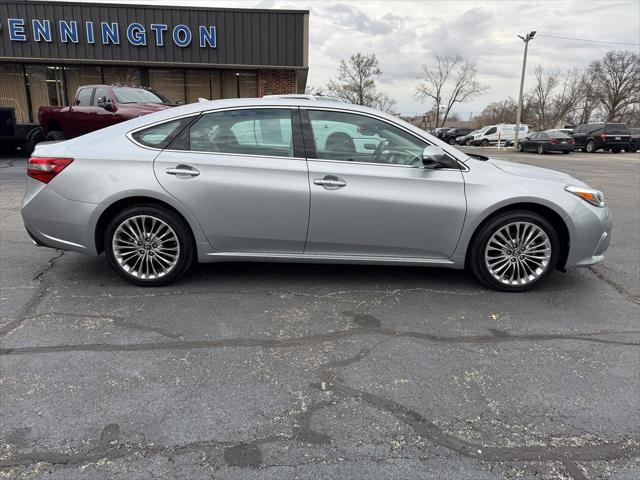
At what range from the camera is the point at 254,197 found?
3.97 metres

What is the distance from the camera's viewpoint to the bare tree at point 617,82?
221 ft

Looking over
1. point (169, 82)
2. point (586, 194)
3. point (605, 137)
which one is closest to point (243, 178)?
point (586, 194)

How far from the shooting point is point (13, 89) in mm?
19812

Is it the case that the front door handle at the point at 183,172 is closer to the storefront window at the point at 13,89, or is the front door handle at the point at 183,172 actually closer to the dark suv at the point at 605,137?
the storefront window at the point at 13,89

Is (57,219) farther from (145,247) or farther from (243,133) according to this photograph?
(243,133)

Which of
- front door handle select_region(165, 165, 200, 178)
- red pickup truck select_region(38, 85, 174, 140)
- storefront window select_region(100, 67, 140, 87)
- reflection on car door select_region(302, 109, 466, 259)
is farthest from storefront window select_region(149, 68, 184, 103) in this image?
reflection on car door select_region(302, 109, 466, 259)

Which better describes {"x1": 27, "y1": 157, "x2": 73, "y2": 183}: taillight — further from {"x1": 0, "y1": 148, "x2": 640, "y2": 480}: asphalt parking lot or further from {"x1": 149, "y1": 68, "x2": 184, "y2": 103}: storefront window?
{"x1": 149, "y1": 68, "x2": 184, "y2": 103}: storefront window

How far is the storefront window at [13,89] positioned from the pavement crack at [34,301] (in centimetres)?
1857

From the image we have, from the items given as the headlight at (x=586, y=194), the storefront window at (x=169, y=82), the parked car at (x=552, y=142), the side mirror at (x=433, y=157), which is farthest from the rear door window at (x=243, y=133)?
the parked car at (x=552, y=142)

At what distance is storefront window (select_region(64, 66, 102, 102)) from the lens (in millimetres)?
19484

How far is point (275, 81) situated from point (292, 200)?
15.9 m

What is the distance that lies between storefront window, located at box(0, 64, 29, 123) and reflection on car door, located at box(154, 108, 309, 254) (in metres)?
19.6

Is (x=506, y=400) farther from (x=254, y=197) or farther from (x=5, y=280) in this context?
(x=5, y=280)

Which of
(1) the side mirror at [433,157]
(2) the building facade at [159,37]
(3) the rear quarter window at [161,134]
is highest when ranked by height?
(2) the building facade at [159,37]
